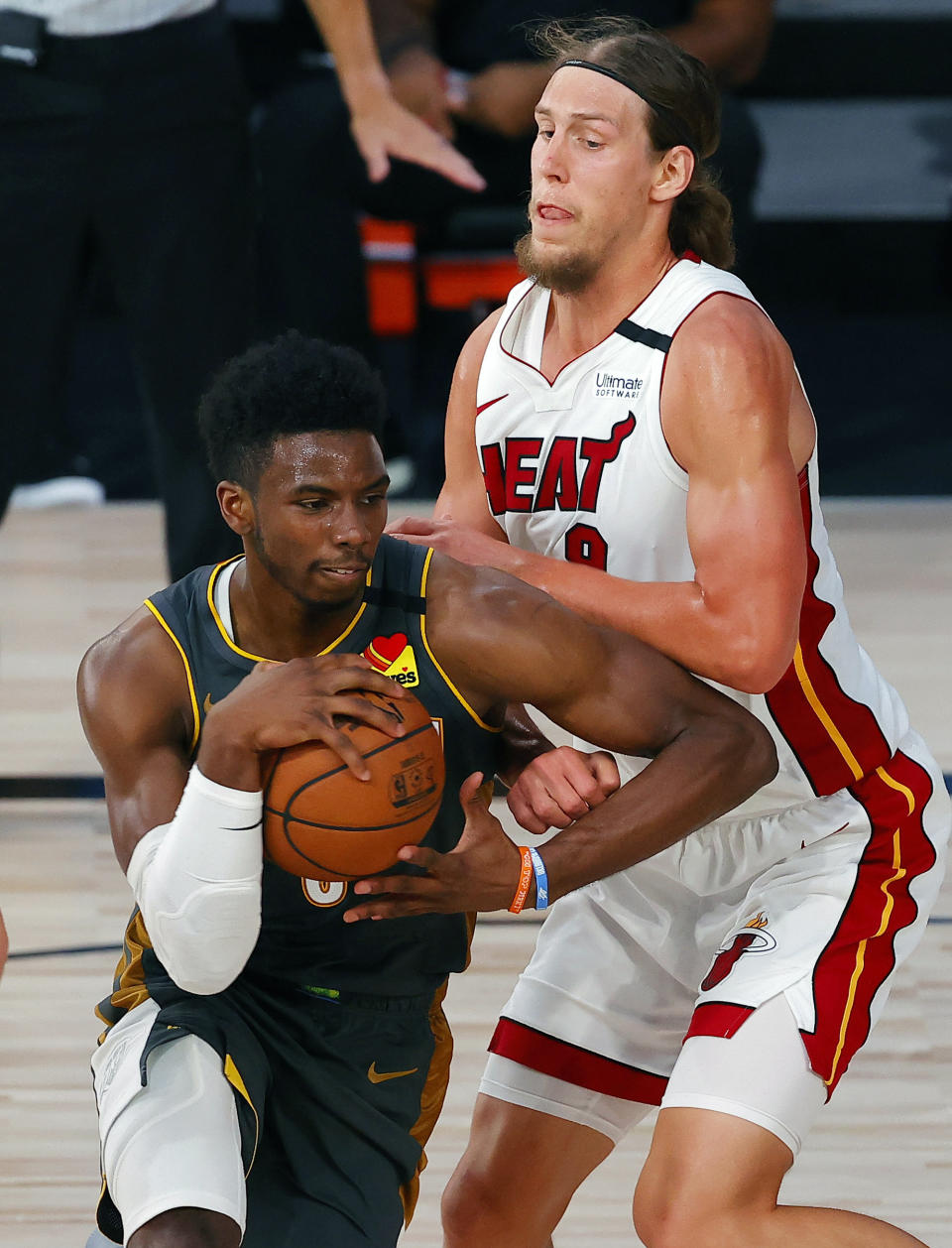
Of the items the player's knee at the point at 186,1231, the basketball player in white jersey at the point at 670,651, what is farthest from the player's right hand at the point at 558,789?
the player's knee at the point at 186,1231

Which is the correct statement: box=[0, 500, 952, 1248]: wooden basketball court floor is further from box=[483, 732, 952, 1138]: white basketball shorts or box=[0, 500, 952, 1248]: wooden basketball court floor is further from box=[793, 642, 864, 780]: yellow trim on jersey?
box=[793, 642, 864, 780]: yellow trim on jersey

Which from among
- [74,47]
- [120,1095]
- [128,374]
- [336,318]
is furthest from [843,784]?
[128,374]

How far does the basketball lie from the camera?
249 cm

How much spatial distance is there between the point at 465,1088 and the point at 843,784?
1.23m

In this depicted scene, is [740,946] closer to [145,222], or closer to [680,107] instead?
[680,107]

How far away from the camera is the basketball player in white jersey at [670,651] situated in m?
2.75

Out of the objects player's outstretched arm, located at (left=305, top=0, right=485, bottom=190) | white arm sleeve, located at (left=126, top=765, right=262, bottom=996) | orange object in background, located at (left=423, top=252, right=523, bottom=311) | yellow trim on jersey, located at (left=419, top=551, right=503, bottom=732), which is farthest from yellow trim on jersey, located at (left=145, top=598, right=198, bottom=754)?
orange object in background, located at (left=423, top=252, right=523, bottom=311)

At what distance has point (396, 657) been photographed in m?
2.77

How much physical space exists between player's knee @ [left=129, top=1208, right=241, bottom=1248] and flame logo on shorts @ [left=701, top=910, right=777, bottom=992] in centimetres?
79

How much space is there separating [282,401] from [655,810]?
78 cm

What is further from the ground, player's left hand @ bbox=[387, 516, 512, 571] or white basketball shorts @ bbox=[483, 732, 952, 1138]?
player's left hand @ bbox=[387, 516, 512, 571]

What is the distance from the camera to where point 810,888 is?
2867 millimetres

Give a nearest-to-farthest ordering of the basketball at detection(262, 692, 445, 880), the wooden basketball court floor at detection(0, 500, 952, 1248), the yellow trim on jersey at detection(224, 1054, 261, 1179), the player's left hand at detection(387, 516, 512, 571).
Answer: the basketball at detection(262, 692, 445, 880) → the yellow trim on jersey at detection(224, 1054, 261, 1179) → the player's left hand at detection(387, 516, 512, 571) → the wooden basketball court floor at detection(0, 500, 952, 1248)

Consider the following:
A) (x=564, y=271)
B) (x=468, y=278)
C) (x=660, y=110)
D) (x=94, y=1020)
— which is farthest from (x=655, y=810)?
(x=468, y=278)
